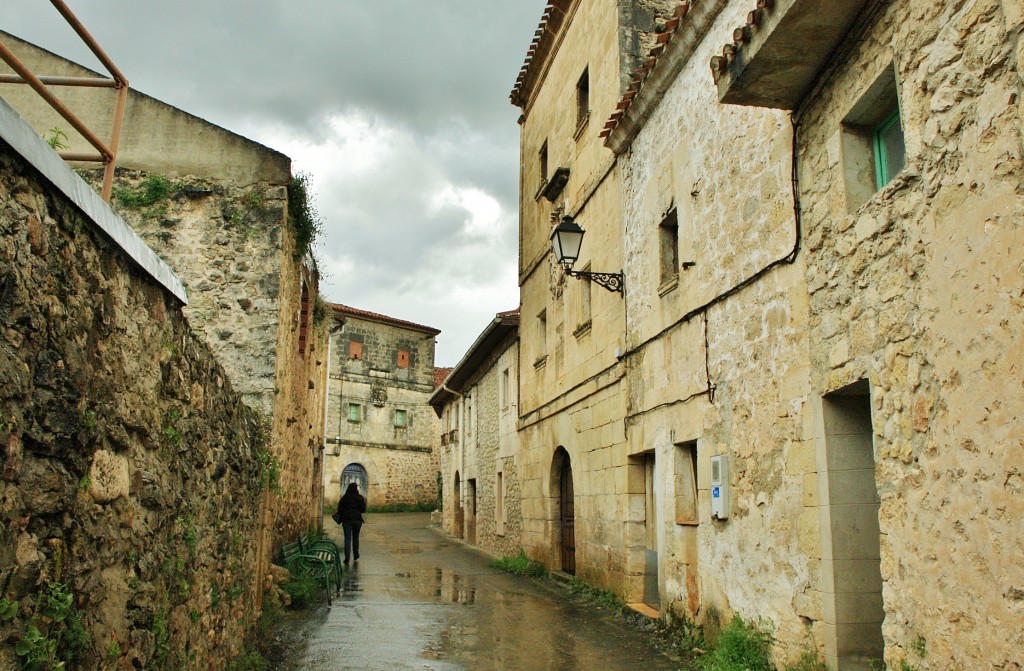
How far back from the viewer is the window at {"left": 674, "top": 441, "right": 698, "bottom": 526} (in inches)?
318

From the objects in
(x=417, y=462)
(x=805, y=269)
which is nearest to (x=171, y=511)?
(x=805, y=269)

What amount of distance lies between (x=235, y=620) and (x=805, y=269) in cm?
471

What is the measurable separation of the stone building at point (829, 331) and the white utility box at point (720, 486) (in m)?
0.03

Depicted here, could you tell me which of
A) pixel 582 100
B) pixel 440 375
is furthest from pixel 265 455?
pixel 440 375

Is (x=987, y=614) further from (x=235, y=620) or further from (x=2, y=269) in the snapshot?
(x=235, y=620)

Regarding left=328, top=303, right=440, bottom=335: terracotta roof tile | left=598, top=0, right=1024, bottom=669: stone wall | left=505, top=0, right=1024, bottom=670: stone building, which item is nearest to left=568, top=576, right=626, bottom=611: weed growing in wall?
left=505, top=0, right=1024, bottom=670: stone building

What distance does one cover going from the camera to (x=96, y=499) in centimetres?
334

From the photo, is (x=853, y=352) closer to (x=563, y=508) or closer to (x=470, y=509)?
(x=563, y=508)

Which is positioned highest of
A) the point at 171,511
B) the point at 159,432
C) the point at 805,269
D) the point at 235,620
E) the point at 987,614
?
the point at 805,269

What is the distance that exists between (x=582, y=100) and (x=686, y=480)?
6.87 meters

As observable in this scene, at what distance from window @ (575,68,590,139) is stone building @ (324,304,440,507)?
2402 centimetres

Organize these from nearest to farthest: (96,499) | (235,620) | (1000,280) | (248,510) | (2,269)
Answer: (2,269) < (96,499) < (1000,280) < (235,620) < (248,510)

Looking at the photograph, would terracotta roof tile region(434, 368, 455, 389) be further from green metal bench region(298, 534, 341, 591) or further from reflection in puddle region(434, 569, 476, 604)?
green metal bench region(298, 534, 341, 591)

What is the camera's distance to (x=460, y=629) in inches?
336
